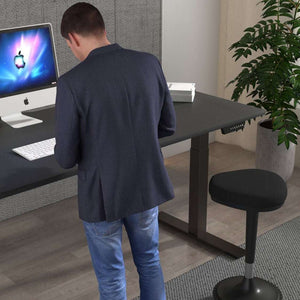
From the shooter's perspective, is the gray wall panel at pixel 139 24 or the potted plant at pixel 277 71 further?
the gray wall panel at pixel 139 24

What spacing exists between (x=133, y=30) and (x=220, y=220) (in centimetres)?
132

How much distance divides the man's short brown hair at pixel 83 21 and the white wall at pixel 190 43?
218 centimetres

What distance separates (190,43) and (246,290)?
2162 mm

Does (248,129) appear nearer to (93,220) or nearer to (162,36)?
(162,36)

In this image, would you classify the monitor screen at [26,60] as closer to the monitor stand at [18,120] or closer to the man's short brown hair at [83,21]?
the monitor stand at [18,120]

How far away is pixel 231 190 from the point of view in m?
2.60

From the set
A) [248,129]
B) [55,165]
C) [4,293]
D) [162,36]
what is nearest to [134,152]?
[55,165]

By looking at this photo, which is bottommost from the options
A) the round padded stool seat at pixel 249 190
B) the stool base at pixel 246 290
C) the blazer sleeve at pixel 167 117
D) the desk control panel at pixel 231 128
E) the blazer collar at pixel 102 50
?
the stool base at pixel 246 290

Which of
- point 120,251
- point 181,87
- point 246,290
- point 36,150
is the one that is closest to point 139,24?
point 181,87

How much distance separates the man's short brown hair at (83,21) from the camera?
1.99 meters

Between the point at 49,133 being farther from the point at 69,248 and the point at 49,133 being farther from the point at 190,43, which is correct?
the point at 190,43

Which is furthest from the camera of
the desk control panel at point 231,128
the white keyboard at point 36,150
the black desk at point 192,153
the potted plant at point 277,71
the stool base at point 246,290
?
the potted plant at point 277,71

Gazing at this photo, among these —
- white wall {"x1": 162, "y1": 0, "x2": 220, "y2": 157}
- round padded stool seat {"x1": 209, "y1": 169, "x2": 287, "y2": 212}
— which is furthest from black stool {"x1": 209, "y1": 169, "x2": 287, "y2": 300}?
white wall {"x1": 162, "y1": 0, "x2": 220, "y2": 157}

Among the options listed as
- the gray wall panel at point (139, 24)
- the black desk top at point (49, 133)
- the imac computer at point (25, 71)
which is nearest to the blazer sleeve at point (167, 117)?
the black desk top at point (49, 133)
